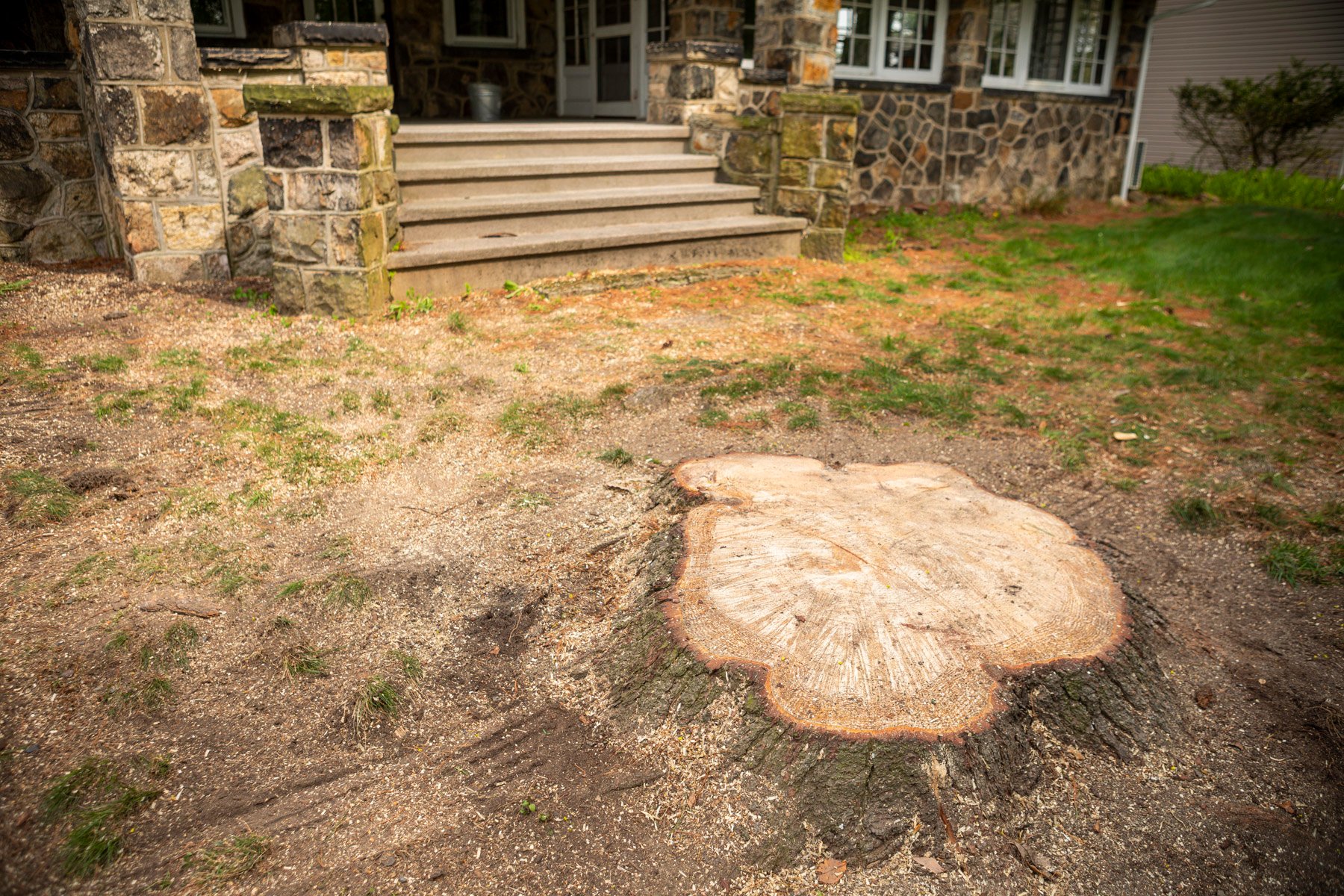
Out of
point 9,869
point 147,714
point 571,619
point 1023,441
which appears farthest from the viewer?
point 1023,441

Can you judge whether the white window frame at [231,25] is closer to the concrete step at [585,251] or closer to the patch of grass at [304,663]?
the concrete step at [585,251]

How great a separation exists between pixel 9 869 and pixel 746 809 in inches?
57.7

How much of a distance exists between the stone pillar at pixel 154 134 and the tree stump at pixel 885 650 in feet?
14.7

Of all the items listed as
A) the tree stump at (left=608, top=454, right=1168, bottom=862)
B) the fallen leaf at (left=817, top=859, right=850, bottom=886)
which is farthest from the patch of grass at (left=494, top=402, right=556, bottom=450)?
the fallen leaf at (left=817, top=859, right=850, bottom=886)

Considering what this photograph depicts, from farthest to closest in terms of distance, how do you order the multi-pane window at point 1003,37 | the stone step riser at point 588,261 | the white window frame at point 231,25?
the multi-pane window at point 1003,37
the white window frame at point 231,25
the stone step riser at point 588,261

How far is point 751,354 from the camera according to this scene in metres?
4.69

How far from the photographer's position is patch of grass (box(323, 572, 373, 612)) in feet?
8.10

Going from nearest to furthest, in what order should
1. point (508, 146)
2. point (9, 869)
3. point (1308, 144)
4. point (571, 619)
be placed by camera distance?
point (9, 869) < point (571, 619) < point (508, 146) < point (1308, 144)

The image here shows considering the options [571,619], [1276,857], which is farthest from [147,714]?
[1276,857]

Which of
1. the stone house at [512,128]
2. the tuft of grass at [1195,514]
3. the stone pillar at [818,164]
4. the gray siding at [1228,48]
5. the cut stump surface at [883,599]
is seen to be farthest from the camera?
the gray siding at [1228,48]

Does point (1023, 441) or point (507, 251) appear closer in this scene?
point (1023, 441)

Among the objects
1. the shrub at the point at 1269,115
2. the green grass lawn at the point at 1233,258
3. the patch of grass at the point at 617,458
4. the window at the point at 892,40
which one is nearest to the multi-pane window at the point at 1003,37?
the window at the point at 892,40

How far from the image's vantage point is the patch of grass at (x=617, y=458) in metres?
3.34

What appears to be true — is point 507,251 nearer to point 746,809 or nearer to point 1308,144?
point 746,809
